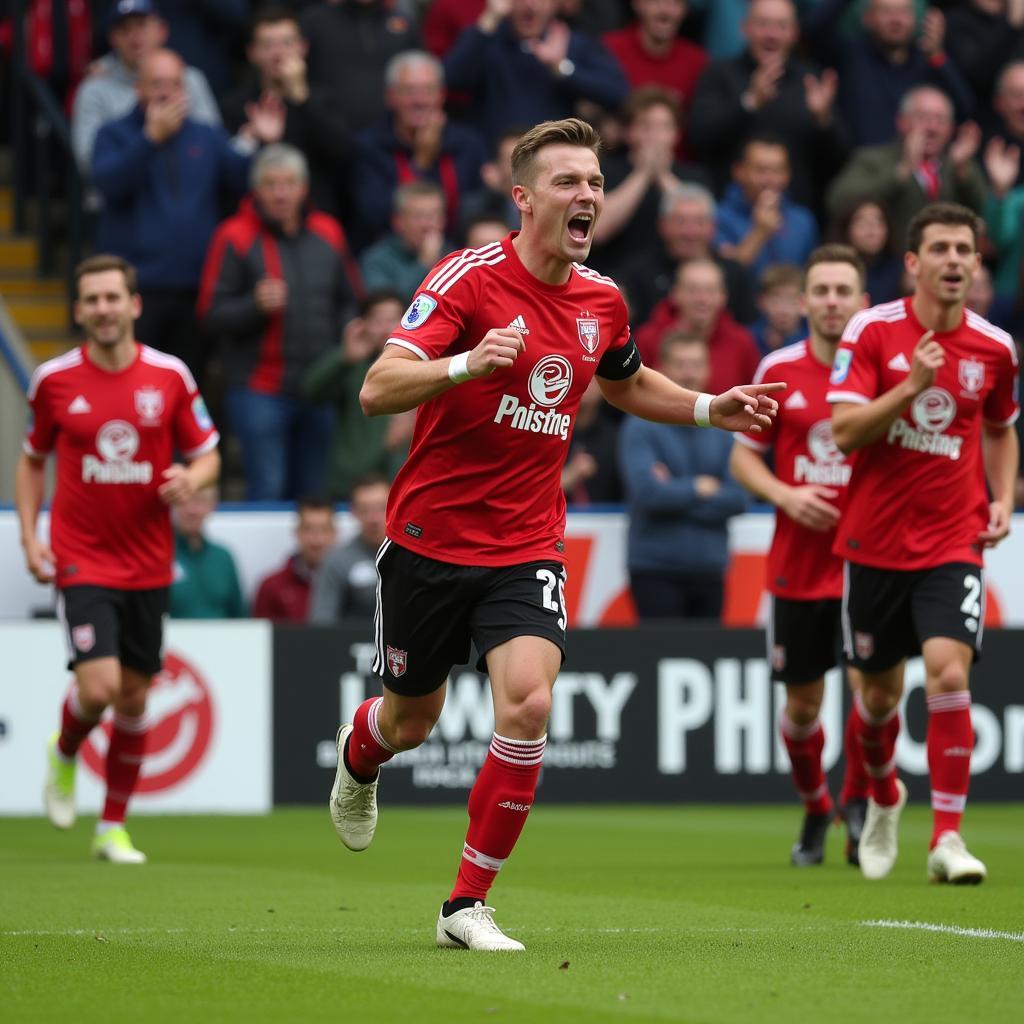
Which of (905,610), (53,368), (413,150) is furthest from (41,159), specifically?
(905,610)

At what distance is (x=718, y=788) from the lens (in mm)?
14297

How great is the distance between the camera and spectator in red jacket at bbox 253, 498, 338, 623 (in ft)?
47.4

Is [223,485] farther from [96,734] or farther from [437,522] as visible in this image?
[437,522]

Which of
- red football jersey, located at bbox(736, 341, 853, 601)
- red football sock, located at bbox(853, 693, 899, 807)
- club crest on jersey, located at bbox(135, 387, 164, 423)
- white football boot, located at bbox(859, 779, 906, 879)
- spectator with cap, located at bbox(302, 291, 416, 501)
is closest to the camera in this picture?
white football boot, located at bbox(859, 779, 906, 879)

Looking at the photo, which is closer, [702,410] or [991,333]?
[702,410]

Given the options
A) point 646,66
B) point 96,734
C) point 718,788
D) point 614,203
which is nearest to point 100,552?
point 96,734

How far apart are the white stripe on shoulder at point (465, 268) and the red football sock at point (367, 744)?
154 cm

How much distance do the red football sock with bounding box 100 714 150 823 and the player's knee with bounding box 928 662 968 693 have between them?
4.18 meters

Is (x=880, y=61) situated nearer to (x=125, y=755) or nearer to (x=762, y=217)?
(x=762, y=217)

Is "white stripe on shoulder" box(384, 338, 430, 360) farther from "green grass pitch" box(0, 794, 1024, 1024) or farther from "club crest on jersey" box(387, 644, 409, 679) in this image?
"green grass pitch" box(0, 794, 1024, 1024)

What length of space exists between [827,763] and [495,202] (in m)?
4.64

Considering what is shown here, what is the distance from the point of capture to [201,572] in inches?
566

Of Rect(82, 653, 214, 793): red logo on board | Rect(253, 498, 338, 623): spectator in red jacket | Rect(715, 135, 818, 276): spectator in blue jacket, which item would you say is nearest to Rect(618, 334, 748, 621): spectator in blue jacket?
Rect(715, 135, 818, 276): spectator in blue jacket

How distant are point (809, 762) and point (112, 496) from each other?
3644 mm
